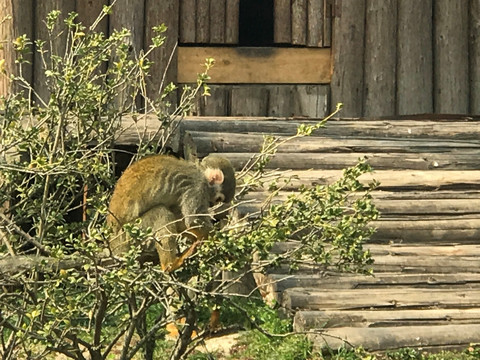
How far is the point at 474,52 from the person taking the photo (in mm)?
12430

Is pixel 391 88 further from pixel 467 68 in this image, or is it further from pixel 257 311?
pixel 257 311

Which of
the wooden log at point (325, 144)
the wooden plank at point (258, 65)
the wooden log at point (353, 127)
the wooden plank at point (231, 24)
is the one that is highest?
the wooden plank at point (231, 24)

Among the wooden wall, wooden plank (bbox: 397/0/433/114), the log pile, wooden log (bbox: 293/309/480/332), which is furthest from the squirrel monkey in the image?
wooden plank (bbox: 397/0/433/114)

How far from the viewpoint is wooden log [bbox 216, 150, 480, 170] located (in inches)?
388

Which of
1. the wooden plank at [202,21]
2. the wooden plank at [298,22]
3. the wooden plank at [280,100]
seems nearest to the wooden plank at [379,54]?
the wooden plank at [298,22]

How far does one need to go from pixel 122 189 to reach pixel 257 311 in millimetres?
1767

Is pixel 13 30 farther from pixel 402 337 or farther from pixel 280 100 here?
pixel 402 337

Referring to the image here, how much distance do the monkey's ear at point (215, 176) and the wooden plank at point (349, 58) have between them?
5.43 m

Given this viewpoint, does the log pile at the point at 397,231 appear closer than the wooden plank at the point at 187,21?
Yes

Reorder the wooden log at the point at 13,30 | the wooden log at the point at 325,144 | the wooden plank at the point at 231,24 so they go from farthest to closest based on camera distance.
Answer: the wooden plank at the point at 231,24 < the wooden log at the point at 13,30 < the wooden log at the point at 325,144

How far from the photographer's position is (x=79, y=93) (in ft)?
21.9

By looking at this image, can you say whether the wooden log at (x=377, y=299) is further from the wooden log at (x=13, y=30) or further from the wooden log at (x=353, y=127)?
the wooden log at (x=13, y=30)

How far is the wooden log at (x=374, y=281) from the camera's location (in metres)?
7.89

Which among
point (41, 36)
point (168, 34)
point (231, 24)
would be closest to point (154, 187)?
point (41, 36)
